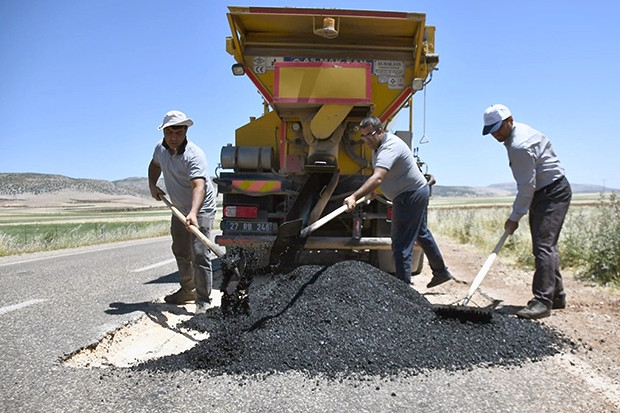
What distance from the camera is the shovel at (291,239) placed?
15.7 feet

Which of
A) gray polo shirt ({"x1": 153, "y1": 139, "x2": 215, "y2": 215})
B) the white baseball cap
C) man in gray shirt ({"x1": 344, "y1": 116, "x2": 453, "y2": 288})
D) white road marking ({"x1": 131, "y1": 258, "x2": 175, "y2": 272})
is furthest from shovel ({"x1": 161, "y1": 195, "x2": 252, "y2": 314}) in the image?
white road marking ({"x1": 131, "y1": 258, "x2": 175, "y2": 272})

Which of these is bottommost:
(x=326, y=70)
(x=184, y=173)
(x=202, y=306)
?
(x=202, y=306)

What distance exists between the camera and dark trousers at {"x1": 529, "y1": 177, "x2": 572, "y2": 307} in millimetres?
4836

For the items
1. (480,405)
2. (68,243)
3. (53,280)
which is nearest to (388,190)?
(480,405)

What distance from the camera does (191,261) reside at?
5.48 metres

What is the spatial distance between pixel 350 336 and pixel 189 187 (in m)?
2.47

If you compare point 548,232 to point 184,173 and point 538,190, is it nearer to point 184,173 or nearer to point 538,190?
point 538,190

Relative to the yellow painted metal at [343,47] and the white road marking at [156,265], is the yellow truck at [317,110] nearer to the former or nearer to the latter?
the yellow painted metal at [343,47]

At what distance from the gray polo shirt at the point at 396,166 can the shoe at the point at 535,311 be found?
155cm

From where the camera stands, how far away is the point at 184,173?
520 cm

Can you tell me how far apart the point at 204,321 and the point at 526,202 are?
3.21 metres

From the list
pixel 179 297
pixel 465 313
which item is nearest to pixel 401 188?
pixel 465 313

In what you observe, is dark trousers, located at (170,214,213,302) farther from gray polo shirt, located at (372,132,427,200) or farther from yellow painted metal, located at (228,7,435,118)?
yellow painted metal, located at (228,7,435,118)

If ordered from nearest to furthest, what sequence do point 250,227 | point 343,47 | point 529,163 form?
point 529,163
point 250,227
point 343,47
